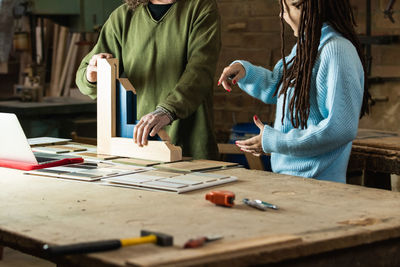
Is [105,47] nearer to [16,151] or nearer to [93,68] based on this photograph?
[93,68]

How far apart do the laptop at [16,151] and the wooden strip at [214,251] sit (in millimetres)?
1181

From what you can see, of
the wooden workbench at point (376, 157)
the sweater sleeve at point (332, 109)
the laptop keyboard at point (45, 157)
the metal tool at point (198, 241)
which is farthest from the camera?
the wooden workbench at point (376, 157)

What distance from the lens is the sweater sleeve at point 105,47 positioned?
3.07 metres

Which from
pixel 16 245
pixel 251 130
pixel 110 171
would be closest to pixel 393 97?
pixel 251 130

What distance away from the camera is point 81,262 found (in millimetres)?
1460

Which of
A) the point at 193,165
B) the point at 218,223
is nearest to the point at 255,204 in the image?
the point at 218,223

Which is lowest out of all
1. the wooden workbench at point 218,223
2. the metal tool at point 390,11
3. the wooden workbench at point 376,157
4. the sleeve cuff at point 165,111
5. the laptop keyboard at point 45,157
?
the wooden workbench at point 376,157

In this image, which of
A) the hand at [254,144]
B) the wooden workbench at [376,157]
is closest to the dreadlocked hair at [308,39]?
the hand at [254,144]

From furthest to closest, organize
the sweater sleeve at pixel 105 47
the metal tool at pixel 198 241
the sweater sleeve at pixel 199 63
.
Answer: the sweater sleeve at pixel 105 47 < the sweater sleeve at pixel 199 63 < the metal tool at pixel 198 241

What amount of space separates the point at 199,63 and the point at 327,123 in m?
0.85

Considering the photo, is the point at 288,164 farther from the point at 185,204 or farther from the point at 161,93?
the point at 161,93

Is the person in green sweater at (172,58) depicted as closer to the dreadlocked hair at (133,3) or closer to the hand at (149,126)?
the dreadlocked hair at (133,3)

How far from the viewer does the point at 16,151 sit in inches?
101

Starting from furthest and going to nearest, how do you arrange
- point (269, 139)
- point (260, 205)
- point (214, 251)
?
1. point (269, 139)
2. point (260, 205)
3. point (214, 251)
